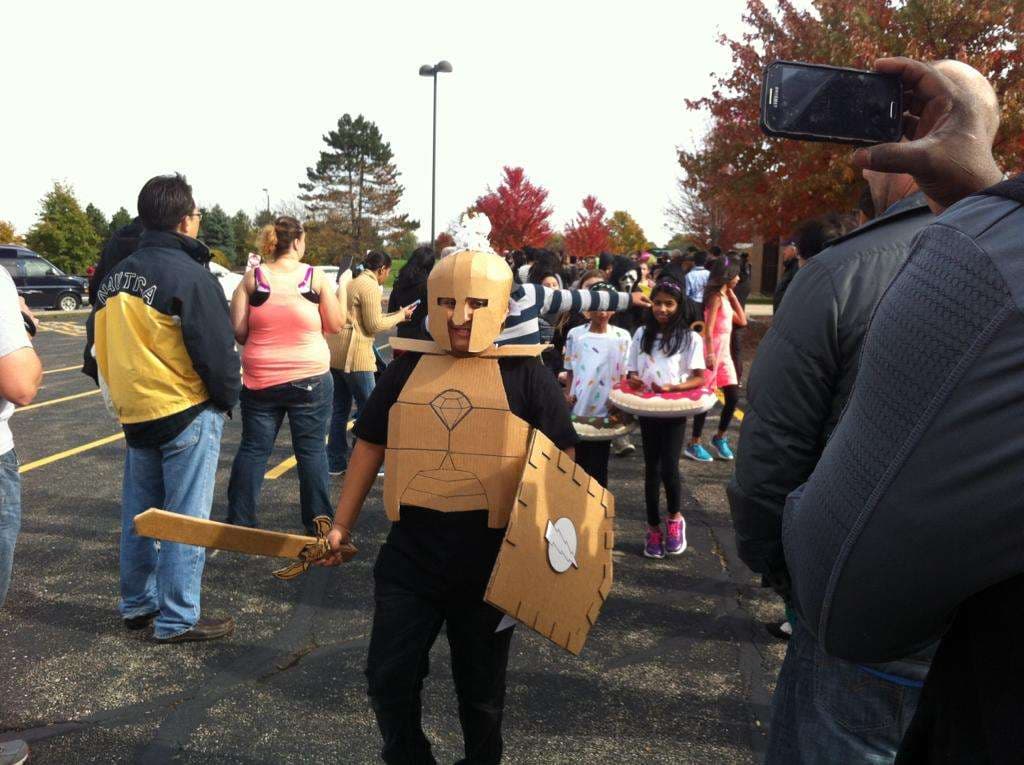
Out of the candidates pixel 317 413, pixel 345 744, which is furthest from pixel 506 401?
pixel 317 413

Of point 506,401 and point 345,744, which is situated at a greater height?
point 506,401

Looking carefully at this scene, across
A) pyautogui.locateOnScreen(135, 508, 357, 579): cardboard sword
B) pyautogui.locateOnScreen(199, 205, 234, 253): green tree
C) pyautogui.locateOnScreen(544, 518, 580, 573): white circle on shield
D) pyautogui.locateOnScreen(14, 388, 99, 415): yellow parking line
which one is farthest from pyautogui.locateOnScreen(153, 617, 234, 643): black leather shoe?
pyautogui.locateOnScreen(199, 205, 234, 253): green tree

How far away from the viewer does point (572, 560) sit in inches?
89.5

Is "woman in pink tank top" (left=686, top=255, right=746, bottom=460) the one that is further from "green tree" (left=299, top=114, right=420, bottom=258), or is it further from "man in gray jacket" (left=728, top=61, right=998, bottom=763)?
"green tree" (left=299, top=114, right=420, bottom=258)

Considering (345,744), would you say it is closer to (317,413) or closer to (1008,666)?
(317,413)

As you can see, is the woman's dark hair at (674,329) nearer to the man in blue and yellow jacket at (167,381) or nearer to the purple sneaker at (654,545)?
the purple sneaker at (654,545)

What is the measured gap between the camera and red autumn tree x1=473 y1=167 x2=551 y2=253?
42.8 metres

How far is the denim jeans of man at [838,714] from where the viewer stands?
1.55 m

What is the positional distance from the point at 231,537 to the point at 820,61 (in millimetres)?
13042

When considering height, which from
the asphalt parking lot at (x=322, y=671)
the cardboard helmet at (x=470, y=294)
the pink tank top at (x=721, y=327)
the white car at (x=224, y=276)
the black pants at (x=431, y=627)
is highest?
the white car at (x=224, y=276)

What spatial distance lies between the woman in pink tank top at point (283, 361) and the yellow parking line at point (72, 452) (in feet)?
10.2

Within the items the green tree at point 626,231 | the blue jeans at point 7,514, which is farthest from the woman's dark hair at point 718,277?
the green tree at point 626,231

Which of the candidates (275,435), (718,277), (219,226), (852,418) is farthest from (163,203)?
(219,226)

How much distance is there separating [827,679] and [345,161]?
72.2 meters
